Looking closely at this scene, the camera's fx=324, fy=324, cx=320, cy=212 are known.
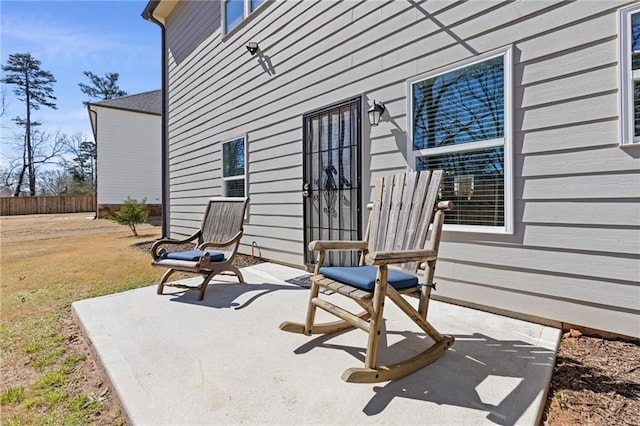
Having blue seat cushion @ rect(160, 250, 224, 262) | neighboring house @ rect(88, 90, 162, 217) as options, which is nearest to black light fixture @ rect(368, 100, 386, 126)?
blue seat cushion @ rect(160, 250, 224, 262)

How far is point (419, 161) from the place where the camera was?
310 centimetres

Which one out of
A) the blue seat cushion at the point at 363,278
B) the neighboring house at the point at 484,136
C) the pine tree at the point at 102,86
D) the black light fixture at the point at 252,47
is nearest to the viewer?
the blue seat cushion at the point at 363,278

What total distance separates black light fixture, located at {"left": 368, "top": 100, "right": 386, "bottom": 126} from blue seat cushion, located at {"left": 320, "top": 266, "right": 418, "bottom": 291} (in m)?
1.85

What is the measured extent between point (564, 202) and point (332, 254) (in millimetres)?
2503

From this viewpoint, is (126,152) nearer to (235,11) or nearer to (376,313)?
(235,11)

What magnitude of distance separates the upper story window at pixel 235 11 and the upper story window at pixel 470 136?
3713 mm

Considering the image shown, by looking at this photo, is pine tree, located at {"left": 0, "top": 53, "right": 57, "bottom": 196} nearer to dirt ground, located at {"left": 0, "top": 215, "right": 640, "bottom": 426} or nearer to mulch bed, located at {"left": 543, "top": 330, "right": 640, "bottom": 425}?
dirt ground, located at {"left": 0, "top": 215, "right": 640, "bottom": 426}

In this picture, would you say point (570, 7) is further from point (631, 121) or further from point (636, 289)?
point (636, 289)

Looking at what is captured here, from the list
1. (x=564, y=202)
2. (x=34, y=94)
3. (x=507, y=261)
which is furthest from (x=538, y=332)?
(x=34, y=94)

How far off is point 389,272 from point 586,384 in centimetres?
113

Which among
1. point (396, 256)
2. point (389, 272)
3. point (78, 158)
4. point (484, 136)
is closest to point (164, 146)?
point (484, 136)

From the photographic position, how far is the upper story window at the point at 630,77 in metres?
2.02

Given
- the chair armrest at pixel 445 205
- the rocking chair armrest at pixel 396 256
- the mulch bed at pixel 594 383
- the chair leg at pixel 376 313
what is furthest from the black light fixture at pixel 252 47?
the mulch bed at pixel 594 383

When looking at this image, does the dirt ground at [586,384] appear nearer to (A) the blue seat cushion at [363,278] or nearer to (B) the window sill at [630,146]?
(A) the blue seat cushion at [363,278]
